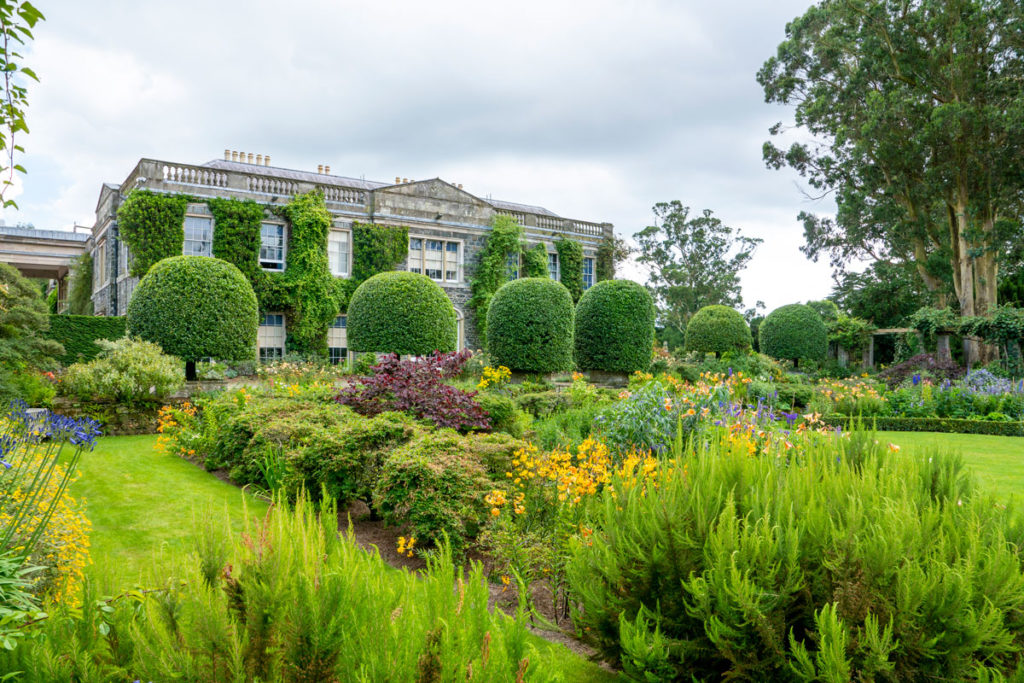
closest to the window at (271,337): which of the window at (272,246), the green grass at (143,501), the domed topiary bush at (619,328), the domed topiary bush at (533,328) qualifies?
the window at (272,246)

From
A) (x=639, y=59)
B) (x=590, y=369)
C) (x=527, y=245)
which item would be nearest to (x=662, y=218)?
(x=527, y=245)

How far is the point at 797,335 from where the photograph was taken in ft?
77.3

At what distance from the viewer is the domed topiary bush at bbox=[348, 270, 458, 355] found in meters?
15.2

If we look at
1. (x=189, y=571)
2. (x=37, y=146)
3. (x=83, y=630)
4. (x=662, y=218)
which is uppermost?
(x=662, y=218)

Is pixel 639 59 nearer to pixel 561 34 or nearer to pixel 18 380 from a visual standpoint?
pixel 561 34

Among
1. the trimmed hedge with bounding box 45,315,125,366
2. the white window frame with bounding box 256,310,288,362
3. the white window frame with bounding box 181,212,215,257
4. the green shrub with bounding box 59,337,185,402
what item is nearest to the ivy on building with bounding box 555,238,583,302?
the white window frame with bounding box 256,310,288,362

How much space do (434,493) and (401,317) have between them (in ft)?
36.9

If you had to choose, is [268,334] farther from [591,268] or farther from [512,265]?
[591,268]

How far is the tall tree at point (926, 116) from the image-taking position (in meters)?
16.5

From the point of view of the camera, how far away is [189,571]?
169 centimetres

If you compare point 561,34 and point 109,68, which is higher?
point 561,34

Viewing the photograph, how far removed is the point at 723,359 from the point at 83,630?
757 inches

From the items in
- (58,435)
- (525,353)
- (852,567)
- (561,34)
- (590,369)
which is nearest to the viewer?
(852,567)

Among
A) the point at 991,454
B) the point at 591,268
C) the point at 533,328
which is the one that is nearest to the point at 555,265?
the point at 591,268
